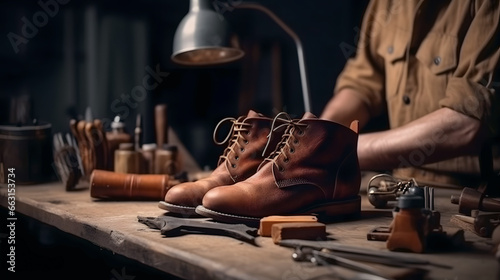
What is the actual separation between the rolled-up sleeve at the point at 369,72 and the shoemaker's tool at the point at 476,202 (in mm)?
1311

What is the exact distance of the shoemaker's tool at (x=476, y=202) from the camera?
172cm

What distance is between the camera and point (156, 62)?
433 centimetres

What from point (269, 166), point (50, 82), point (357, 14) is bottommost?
point (269, 166)

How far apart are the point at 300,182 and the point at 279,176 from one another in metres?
0.06

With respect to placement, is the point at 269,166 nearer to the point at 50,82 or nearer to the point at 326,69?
the point at 50,82

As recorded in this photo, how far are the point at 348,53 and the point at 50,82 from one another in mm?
2269

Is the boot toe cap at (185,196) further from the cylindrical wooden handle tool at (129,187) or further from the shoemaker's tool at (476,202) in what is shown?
the shoemaker's tool at (476,202)

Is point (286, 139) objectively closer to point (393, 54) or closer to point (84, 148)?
point (84, 148)

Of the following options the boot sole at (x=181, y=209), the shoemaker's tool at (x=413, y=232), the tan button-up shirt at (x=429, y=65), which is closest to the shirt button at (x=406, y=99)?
the tan button-up shirt at (x=429, y=65)

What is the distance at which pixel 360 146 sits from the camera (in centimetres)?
247

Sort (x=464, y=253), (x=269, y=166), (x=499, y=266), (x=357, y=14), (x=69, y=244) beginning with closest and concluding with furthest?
(x=499, y=266), (x=464, y=253), (x=269, y=166), (x=69, y=244), (x=357, y=14)

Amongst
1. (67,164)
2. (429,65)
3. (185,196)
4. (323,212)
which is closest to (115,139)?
(67,164)

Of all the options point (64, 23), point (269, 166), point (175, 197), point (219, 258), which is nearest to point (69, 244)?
point (175, 197)

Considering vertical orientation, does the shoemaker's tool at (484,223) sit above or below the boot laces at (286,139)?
below
